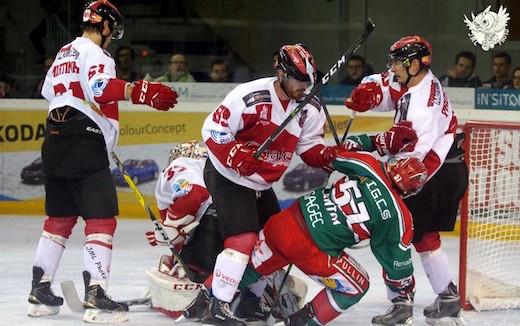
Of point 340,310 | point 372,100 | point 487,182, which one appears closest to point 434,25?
point 487,182

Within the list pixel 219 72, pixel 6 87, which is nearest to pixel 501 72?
pixel 219 72

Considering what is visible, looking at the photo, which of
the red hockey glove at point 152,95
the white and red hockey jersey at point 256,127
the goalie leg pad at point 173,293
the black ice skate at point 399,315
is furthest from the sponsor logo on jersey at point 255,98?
the black ice skate at point 399,315

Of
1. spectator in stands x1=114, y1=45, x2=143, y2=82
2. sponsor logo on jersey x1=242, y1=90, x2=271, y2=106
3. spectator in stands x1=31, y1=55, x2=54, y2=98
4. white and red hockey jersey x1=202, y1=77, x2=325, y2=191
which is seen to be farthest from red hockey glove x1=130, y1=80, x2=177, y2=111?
spectator in stands x1=114, y1=45, x2=143, y2=82

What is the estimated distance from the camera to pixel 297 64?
453 cm

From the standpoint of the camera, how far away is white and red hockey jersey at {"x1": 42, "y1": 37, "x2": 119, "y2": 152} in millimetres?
4785

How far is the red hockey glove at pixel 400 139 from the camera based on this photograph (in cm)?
471

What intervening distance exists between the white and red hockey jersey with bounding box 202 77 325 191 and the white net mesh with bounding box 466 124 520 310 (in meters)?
0.93

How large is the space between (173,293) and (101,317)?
10.8 inches

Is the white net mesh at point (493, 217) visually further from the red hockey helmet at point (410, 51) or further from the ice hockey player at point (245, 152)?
the ice hockey player at point (245, 152)

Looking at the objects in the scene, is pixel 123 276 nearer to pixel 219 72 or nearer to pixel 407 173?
pixel 407 173

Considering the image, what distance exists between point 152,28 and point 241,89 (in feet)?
13.9

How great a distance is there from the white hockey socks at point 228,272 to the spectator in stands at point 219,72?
→ 395cm

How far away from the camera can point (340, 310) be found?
4535 mm

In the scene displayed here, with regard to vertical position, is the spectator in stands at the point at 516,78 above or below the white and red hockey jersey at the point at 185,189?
below
